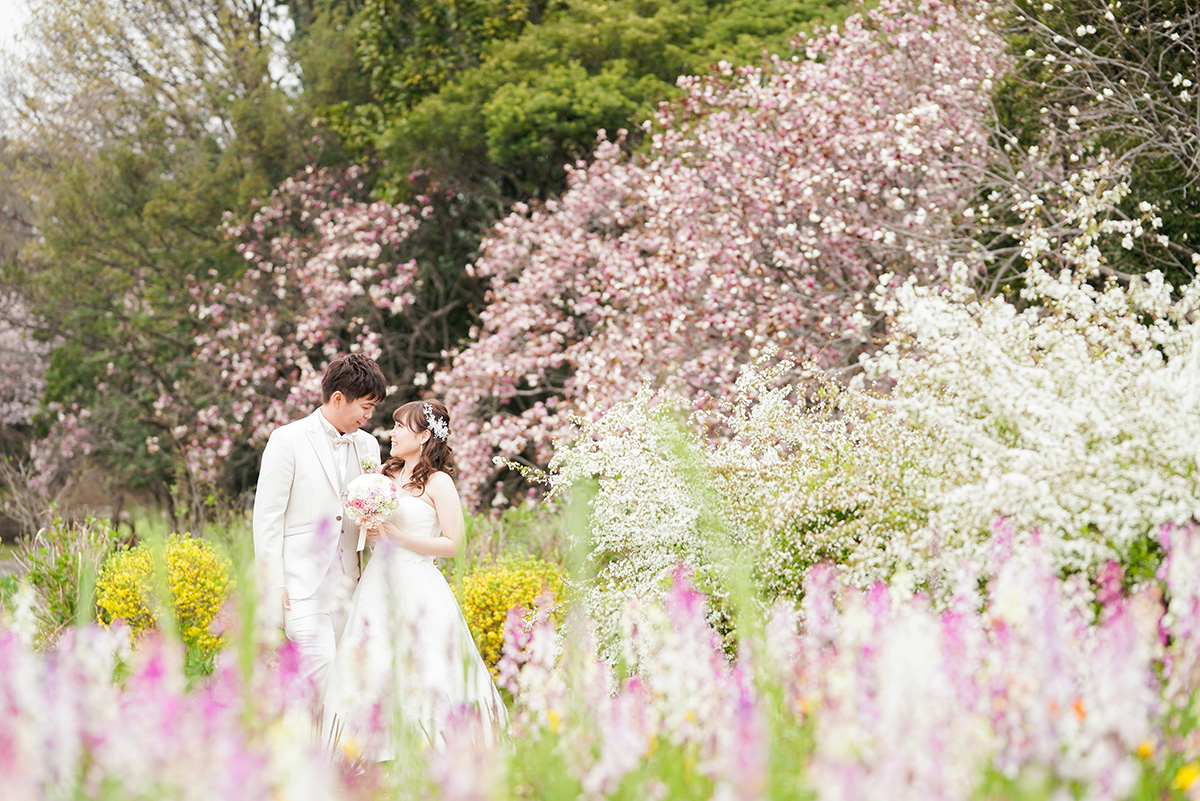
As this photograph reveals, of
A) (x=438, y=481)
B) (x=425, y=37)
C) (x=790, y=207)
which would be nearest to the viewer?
(x=438, y=481)

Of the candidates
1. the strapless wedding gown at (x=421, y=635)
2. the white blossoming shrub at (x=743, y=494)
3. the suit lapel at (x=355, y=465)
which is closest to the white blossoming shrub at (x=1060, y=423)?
the white blossoming shrub at (x=743, y=494)

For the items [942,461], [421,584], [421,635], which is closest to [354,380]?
[421,584]

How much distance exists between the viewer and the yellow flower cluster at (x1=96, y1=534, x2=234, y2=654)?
25.1ft

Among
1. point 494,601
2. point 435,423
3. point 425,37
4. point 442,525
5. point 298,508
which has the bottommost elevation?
point 494,601

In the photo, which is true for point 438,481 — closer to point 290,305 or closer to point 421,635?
point 421,635

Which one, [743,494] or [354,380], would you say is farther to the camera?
[743,494]

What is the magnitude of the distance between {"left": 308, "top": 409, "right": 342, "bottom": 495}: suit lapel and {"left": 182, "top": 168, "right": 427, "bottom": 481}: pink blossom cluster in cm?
986

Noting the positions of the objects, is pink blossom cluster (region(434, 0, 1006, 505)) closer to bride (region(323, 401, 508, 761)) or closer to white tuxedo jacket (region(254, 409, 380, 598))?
bride (region(323, 401, 508, 761))

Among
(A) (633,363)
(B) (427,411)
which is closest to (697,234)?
(A) (633,363)

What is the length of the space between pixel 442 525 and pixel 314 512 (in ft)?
2.11

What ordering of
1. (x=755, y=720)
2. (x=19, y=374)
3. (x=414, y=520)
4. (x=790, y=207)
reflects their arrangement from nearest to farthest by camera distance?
1. (x=755, y=720)
2. (x=414, y=520)
3. (x=790, y=207)
4. (x=19, y=374)

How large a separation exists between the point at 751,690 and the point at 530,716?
→ 736mm

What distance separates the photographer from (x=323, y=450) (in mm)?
5203

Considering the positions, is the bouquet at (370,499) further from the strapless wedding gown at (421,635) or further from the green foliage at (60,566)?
the green foliage at (60,566)
